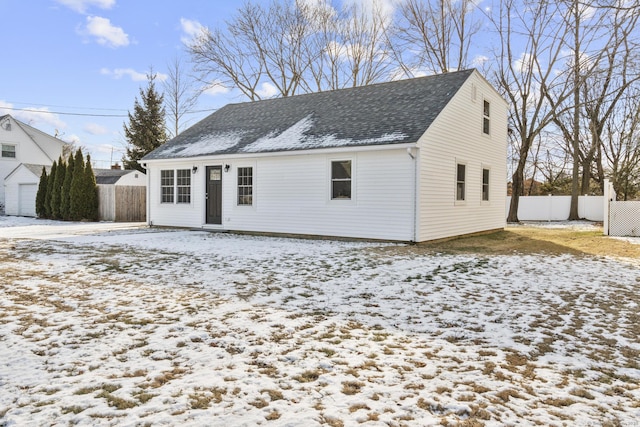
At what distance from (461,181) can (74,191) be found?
17.1 meters

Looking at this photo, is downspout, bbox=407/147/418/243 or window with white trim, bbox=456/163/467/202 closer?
downspout, bbox=407/147/418/243

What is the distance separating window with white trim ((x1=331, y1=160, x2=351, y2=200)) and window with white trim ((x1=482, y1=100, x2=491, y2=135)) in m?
5.65

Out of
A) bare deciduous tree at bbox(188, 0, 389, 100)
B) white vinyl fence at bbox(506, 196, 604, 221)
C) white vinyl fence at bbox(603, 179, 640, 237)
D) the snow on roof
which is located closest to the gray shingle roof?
the snow on roof

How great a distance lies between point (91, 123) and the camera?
35.0 m

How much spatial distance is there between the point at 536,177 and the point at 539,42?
15.8 metres

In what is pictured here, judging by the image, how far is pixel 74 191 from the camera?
1928 cm

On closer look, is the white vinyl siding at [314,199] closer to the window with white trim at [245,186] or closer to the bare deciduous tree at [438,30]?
the window with white trim at [245,186]

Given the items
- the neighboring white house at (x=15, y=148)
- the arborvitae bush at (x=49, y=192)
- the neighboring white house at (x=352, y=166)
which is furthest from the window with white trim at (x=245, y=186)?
the neighboring white house at (x=15, y=148)

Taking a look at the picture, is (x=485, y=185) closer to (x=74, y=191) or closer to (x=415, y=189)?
(x=415, y=189)

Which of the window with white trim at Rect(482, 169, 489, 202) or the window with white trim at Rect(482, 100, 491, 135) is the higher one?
the window with white trim at Rect(482, 100, 491, 135)

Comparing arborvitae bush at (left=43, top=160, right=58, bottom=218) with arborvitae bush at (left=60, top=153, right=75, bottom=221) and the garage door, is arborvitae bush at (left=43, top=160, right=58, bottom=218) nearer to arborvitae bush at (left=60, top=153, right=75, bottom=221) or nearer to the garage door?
arborvitae bush at (left=60, top=153, right=75, bottom=221)

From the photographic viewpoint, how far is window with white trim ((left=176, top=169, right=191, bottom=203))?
14.7 m

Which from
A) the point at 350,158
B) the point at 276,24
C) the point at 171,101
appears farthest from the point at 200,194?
the point at 171,101

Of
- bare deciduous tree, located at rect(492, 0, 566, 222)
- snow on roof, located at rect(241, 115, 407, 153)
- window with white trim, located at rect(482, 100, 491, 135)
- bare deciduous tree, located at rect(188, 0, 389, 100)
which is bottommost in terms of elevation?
snow on roof, located at rect(241, 115, 407, 153)
